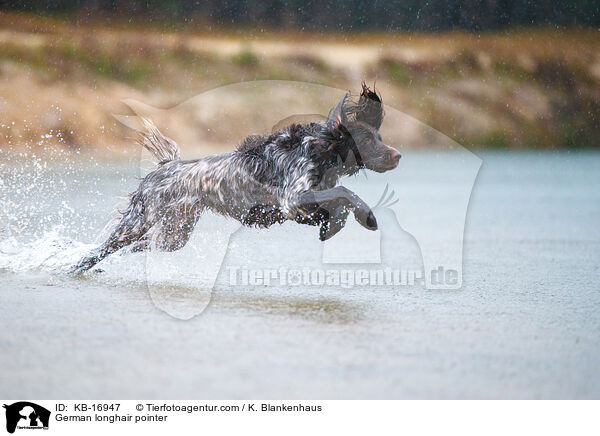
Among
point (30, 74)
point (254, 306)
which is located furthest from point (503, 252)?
point (30, 74)

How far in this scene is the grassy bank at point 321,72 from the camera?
13023 millimetres

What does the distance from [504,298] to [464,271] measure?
0.72 metres

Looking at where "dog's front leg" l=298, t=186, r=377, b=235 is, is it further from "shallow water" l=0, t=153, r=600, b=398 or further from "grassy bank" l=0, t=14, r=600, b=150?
"grassy bank" l=0, t=14, r=600, b=150

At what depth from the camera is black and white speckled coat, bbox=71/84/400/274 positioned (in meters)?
4.01

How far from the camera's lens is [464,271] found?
463cm

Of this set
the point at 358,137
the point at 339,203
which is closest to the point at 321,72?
the point at 358,137

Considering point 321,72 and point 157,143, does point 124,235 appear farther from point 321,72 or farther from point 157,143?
point 321,72

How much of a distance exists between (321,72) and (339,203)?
30.3 ft

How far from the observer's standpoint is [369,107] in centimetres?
409

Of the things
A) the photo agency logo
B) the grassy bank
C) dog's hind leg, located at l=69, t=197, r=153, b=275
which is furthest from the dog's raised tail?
the grassy bank

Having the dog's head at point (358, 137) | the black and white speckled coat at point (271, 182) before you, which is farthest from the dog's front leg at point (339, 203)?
the dog's head at point (358, 137)

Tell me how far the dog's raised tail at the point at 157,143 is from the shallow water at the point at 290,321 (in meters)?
0.56
